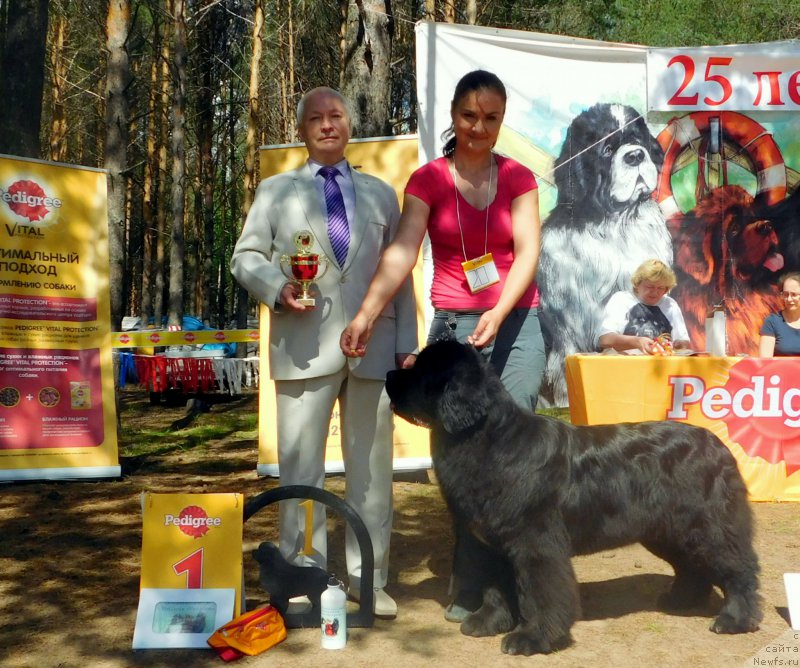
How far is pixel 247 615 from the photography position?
331cm

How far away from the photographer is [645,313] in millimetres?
6473

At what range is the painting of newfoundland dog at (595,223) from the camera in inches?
273

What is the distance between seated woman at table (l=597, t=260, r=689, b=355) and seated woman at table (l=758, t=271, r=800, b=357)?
56 centimetres

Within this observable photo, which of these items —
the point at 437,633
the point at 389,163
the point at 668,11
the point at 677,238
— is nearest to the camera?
the point at 437,633

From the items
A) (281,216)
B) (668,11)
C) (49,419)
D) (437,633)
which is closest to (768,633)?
(437,633)

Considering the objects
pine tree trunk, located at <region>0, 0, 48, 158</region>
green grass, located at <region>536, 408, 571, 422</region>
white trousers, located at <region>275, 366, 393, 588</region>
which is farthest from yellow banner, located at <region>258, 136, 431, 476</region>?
white trousers, located at <region>275, 366, 393, 588</region>

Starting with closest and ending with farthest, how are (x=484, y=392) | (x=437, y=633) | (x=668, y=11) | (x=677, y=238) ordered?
1. (x=484, y=392)
2. (x=437, y=633)
3. (x=677, y=238)
4. (x=668, y=11)

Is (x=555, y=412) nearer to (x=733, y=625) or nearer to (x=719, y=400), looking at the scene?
(x=719, y=400)

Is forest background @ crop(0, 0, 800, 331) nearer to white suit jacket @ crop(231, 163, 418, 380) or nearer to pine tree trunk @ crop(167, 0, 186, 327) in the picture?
pine tree trunk @ crop(167, 0, 186, 327)

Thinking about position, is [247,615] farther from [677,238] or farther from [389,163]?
[677,238]

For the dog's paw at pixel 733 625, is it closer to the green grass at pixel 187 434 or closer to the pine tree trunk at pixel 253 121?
the green grass at pixel 187 434

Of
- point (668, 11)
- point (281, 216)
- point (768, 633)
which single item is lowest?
point (768, 633)

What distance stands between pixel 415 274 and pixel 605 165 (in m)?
1.77

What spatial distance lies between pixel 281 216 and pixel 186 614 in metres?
1.58
